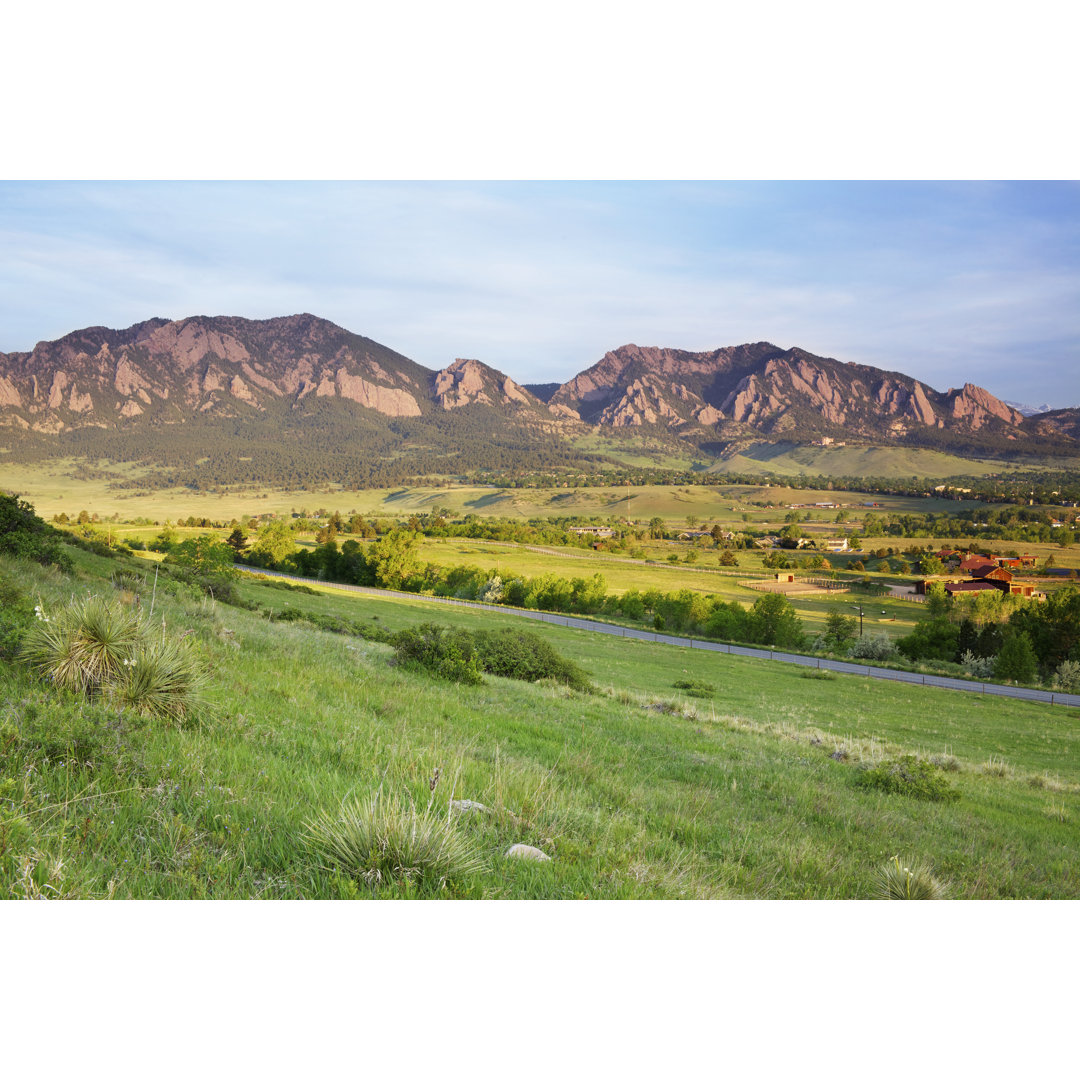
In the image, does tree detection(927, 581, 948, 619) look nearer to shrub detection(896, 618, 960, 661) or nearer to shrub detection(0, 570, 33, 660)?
shrub detection(896, 618, 960, 661)

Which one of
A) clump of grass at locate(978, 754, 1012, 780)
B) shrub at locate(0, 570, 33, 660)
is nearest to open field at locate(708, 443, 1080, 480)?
clump of grass at locate(978, 754, 1012, 780)

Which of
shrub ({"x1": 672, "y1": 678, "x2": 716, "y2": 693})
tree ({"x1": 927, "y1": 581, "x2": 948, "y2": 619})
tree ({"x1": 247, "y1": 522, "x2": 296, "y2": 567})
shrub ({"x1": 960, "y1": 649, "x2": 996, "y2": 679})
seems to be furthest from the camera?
tree ({"x1": 247, "y1": 522, "x2": 296, "y2": 567})

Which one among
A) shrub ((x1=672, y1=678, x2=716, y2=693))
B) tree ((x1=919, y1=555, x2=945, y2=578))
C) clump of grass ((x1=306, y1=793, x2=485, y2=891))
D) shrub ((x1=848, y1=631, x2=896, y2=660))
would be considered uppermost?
clump of grass ((x1=306, y1=793, x2=485, y2=891))

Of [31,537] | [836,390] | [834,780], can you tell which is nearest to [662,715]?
[834,780]

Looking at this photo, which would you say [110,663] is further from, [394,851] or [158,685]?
[394,851]

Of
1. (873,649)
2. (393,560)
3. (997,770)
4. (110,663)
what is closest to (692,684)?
(997,770)

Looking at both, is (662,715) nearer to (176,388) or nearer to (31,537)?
(31,537)

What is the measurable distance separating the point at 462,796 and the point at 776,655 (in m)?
33.0

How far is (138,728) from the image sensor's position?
365 cm

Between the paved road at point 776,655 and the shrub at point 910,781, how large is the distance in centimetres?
2184

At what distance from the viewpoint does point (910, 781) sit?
676 centimetres

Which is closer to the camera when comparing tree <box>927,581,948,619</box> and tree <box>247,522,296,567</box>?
tree <box>927,581,948,619</box>

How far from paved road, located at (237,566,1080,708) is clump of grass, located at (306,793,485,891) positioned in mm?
28532

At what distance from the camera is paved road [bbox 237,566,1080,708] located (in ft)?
81.7
